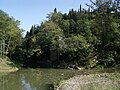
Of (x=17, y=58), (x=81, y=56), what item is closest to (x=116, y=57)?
(x=81, y=56)

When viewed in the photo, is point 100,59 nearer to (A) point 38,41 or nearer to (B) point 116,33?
(B) point 116,33

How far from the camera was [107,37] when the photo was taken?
187 ft

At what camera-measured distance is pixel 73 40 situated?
56.8m

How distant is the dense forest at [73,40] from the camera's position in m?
55.8

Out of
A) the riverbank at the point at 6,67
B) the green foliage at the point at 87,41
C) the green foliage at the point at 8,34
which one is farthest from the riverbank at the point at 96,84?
the green foliage at the point at 8,34

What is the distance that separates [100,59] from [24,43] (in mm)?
24893

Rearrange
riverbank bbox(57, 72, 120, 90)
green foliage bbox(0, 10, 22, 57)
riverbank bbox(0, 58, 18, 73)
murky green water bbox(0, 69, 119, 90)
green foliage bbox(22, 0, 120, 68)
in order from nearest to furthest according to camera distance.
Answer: riverbank bbox(57, 72, 120, 90)
murky green water bbox(0, 69, 119, 90)
riverbank bbox(0, 58, 18, 73)
green foliage bbox(22, 0, 120, 68)
green foliage bbox(0, 10, 22, 57)

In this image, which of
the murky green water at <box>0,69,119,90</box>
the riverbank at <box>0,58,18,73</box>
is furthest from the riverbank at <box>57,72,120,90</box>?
the riverbank at <box>0,58,18,73</box>

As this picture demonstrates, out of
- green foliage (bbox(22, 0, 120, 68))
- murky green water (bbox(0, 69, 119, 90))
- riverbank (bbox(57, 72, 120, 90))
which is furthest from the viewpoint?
green foliage (bbox(22, 0, 120, 68))

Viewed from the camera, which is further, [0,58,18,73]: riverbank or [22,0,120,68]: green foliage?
[22,0,120,68]: green foliage

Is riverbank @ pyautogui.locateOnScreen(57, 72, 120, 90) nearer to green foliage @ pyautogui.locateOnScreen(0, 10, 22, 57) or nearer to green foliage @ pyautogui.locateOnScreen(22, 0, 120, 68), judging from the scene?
green foliage @ pyautogui.locateOnScreen(22, 0, 120, 68)

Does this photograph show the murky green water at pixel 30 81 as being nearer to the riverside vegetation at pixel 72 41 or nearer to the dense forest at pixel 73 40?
the riverside vegetation at pixel 72 41

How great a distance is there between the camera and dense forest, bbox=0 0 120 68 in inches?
2196

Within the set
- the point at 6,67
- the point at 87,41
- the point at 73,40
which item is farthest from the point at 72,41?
the point at 6,67
